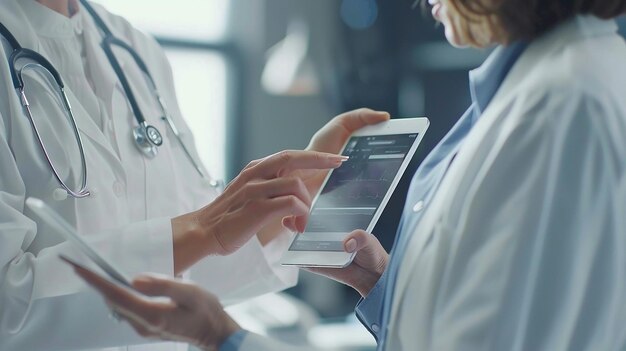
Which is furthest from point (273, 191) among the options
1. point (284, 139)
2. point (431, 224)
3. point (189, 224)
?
point (284, 139)

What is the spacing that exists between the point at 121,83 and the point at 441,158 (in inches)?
26.0

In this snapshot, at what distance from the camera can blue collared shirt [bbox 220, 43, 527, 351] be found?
3.04 feet

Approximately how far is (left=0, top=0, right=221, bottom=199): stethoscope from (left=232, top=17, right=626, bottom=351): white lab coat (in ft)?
2.07

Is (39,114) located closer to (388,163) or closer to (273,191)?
(273,191)

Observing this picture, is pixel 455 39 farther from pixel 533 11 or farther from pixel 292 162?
pixel 292 162

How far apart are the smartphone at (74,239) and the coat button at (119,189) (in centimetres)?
49

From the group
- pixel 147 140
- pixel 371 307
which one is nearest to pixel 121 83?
pixel 147 140

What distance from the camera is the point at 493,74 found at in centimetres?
94

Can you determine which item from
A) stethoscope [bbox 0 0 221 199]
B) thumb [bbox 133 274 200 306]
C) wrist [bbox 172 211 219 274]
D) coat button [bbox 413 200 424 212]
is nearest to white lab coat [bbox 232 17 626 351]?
coat button [bbox 413 200 424 212]

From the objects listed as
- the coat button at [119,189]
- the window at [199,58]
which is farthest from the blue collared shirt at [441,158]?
the window at [199,58]

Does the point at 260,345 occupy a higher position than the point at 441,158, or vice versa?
the point at 441,158

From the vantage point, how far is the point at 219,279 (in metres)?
1.46

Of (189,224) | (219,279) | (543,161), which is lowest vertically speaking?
(219,279)

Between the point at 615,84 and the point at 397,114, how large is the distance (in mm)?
2843
